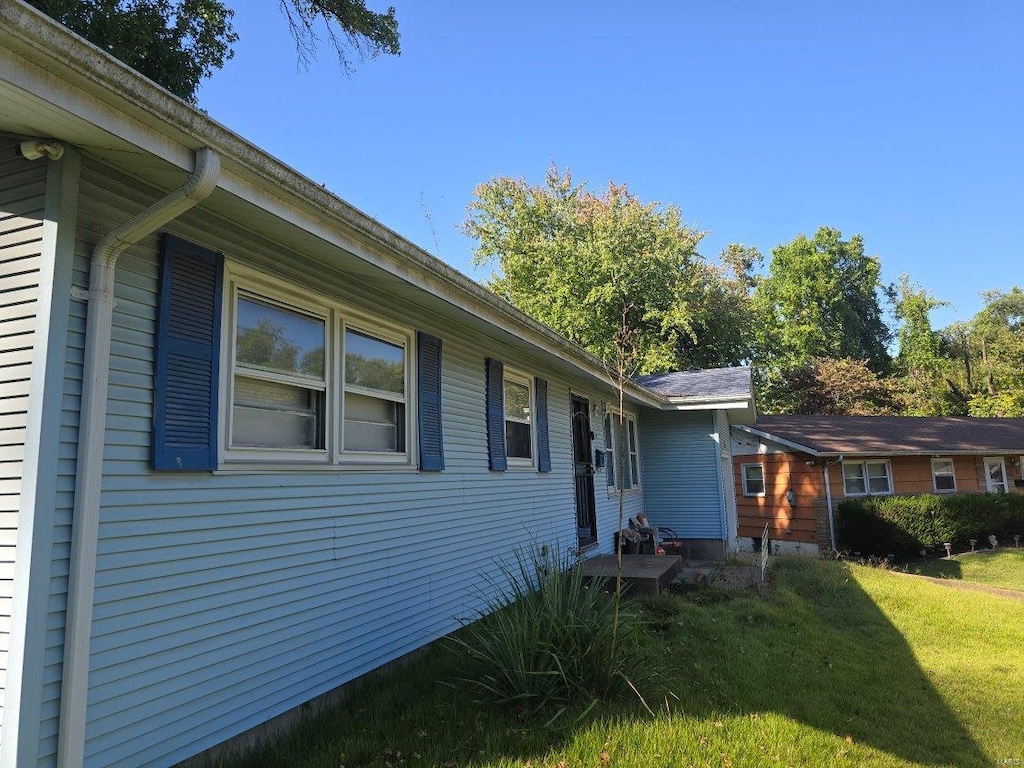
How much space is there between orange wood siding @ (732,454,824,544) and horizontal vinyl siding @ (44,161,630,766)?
15049 millimetres

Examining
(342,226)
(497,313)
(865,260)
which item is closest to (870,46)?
(497,313)

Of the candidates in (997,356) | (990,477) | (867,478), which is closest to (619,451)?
(867,478)

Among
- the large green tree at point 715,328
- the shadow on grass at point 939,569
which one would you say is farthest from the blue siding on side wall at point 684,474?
the large green tree at point 715,328

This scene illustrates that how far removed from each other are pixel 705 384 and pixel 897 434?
10719 millimetres

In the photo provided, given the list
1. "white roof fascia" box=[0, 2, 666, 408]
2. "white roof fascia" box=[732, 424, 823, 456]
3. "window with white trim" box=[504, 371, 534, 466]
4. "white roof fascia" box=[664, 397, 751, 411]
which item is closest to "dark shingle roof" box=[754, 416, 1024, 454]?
"white roof fascia" box=[732, 424, 823, 456]

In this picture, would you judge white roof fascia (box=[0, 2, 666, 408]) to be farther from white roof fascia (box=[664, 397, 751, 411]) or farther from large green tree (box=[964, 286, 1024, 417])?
large green tree (box=[964, 286, 1024, 417])

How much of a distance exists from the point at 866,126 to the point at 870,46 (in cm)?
318

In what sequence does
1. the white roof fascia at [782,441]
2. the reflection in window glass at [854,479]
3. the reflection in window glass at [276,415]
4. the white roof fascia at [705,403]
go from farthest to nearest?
the reflection in window glass at [854,479] → the white roof fascia at [782,441] → the white roof fascia at [705,403] → the reflection in window glass at [276,415]

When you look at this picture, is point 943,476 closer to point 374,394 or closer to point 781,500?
point 781,500

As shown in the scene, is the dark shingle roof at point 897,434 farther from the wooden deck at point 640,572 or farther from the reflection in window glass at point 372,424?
the reflection in window glass at point 372,424

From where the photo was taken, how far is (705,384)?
1281 cm

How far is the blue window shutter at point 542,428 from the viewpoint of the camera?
7926 mm

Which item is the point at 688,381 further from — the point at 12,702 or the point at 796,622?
the point at 12,702

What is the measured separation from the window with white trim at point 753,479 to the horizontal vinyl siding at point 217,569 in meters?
15.8
